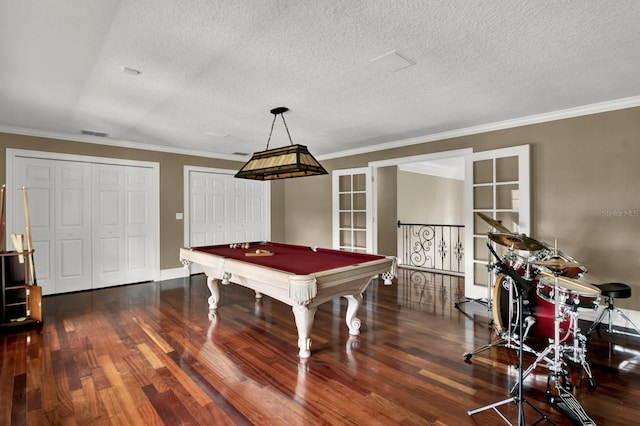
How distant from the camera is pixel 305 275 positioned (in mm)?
2361

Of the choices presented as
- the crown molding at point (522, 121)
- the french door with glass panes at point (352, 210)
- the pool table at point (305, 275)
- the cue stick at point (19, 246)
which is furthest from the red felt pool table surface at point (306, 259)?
the crown molding at point (522, 121)

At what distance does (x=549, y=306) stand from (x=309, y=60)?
2606mm

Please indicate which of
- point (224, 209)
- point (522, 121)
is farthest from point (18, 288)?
point (522, 121)

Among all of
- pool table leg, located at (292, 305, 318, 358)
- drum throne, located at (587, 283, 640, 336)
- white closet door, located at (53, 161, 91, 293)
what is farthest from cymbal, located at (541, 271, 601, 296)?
white closet door, located at (53, 161, 91, 293)

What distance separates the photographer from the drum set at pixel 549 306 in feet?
6.56

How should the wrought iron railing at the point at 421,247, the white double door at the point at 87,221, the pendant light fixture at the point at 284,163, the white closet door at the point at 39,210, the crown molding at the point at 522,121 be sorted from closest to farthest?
the pendant light fixture at the point at 284,163, the crown molding at the point at 522,121, the white closet door at the point at 39,210, the white double door at the point at 87,221, the wrought iron railing at the point at 421,247

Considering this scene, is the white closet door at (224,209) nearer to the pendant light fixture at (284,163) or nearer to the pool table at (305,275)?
the pool table at (305,275)

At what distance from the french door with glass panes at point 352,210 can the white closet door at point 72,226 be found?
4.04 meters

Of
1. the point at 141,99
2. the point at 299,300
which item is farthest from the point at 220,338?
the point at 141,99

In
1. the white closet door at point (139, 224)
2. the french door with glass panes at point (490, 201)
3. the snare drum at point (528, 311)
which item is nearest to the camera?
the snare drum at point (528, 311)

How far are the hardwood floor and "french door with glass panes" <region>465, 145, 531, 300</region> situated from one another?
671 millimetres

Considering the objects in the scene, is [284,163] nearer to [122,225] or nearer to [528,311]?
[528,311]

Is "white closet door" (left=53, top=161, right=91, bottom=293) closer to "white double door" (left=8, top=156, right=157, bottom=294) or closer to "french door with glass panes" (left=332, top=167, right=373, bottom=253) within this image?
"white double door" (left=8, top=156, right=157, bottom=294)

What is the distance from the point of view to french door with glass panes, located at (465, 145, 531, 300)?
3.80m
